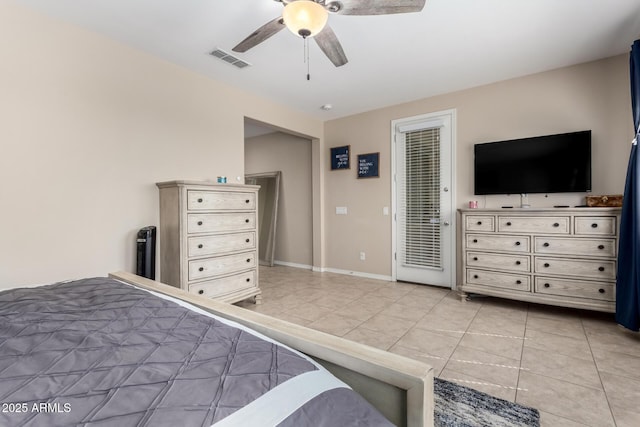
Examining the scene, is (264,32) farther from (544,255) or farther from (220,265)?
(544,255)

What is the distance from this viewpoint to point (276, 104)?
14.3 feet

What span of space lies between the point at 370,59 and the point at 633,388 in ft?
10.9

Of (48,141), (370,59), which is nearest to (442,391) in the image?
(370,59)

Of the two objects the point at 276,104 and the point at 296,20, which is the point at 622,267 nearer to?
the point at 296,20

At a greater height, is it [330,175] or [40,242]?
[330,175]

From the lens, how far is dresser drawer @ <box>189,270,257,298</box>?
2.84 meters

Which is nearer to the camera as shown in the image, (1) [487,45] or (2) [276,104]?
(1) [487,45]

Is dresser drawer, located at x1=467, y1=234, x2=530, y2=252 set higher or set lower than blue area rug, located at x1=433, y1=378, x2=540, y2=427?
higher

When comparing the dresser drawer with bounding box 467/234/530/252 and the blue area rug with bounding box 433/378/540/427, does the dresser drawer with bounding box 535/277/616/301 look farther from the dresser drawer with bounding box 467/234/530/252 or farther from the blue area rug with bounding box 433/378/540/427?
the blue area rug with bounding box 433/378/540/427

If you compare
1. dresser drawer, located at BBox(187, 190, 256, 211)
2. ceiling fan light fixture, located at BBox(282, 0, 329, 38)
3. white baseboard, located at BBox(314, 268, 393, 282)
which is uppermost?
ceiling fan light fixture, located at BBox(282, 0, 329, 38)

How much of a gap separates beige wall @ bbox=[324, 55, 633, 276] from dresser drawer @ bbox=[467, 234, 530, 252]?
57cm

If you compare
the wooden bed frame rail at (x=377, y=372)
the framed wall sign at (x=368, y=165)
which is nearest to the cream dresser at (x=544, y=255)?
the framed wall sign at (x=368, y=165)

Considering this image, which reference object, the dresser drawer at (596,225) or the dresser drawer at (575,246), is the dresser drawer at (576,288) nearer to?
the dresser drawer at (575,246)

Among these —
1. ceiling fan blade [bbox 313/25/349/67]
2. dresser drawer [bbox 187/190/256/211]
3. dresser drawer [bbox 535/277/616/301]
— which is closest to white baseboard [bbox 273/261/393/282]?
dresser drawer [bbox 535/277/616/301]
